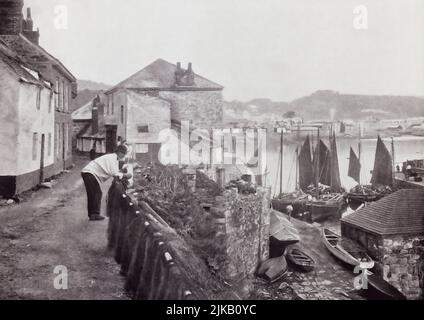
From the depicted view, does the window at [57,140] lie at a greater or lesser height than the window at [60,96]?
lesser

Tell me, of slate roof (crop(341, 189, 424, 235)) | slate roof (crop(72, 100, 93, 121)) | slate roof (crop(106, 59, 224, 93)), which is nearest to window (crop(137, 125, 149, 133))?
slate roof (crop(106, 59, 224, 93))

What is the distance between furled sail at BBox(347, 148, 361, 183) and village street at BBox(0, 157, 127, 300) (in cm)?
381

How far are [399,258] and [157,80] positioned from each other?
14.2ft

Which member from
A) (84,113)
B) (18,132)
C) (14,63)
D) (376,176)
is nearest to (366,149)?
(376,176)

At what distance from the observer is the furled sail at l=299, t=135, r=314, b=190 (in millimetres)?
8143

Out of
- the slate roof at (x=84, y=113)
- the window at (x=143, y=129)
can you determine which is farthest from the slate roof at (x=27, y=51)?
the slate roof at (x=84, y=113)

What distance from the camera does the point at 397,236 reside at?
524 centimetres

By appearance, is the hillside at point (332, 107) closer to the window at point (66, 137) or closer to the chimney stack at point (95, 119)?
the window at point (66, 137)

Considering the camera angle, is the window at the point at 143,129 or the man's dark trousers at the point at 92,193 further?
the window at the point at 143,129

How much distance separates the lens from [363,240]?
19.5ft

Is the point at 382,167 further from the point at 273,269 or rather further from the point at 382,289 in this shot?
the point at 273,269

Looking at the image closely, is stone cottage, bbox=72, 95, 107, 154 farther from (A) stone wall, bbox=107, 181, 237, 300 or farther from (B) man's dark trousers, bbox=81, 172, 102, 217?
(A) stone wall, bbox=107, 181, 237, 300

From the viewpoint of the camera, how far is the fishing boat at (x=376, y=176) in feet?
16.6
